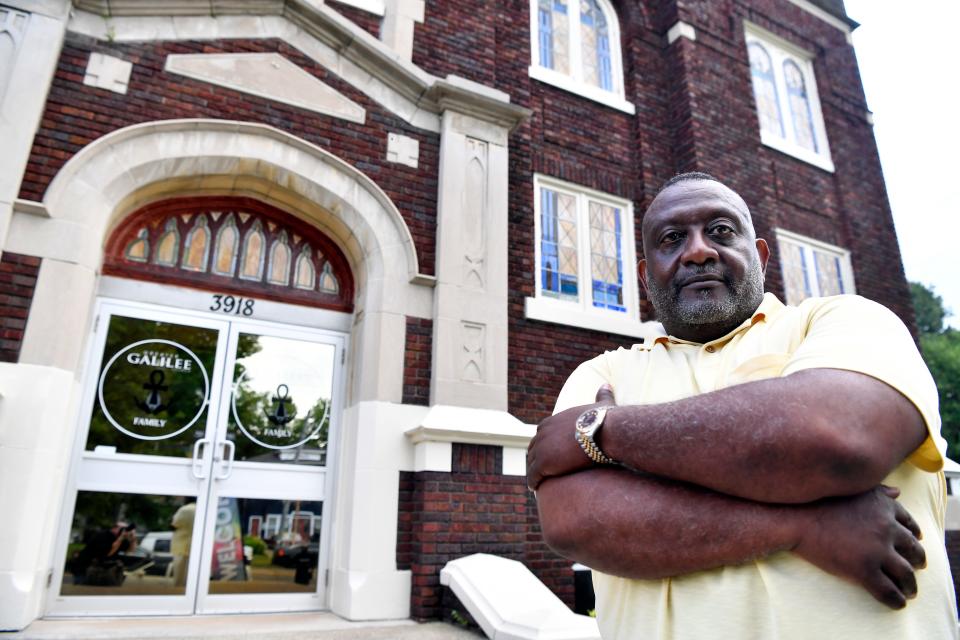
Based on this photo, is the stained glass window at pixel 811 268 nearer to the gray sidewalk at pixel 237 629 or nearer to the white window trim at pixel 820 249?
the white window trim at pixel 820 249

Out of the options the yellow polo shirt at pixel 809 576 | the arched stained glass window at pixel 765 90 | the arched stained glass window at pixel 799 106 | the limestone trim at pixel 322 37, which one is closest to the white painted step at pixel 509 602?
the yellow polo shirt at pixel 809 576

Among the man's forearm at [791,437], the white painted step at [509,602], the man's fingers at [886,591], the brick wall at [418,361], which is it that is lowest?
the white painted step at [509,602]

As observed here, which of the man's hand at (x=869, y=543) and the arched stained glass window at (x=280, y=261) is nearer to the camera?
the man's hand at (x=869, y=543)

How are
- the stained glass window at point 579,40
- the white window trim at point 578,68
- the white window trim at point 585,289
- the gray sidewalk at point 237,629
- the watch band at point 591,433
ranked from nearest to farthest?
the watch band at point 591,433 → the gray sidewalk at point 237,629 → the white window trim at point 585,289 → the white window trim at point 578,68 → the stained glass window at point 579,40

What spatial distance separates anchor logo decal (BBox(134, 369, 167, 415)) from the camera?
483 cm

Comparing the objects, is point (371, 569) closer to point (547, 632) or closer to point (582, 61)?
point (547, 632)

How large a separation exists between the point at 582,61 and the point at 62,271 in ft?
21.7

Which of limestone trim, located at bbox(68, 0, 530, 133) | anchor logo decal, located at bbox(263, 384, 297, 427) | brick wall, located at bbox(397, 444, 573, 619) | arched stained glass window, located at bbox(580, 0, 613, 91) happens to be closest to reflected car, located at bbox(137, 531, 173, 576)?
anchor logo decal, located at bbox(263, 384, 297, 427)

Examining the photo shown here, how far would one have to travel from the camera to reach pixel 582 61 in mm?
8203

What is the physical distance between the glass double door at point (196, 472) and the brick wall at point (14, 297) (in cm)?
64

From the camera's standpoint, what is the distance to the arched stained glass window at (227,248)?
5.37 meters

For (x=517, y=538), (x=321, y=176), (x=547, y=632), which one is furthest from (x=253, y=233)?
(x=547, y=632)

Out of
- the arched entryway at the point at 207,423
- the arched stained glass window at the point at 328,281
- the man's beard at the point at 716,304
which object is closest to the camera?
the man's beard at the point at 716,304

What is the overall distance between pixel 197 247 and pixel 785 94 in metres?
9.40
